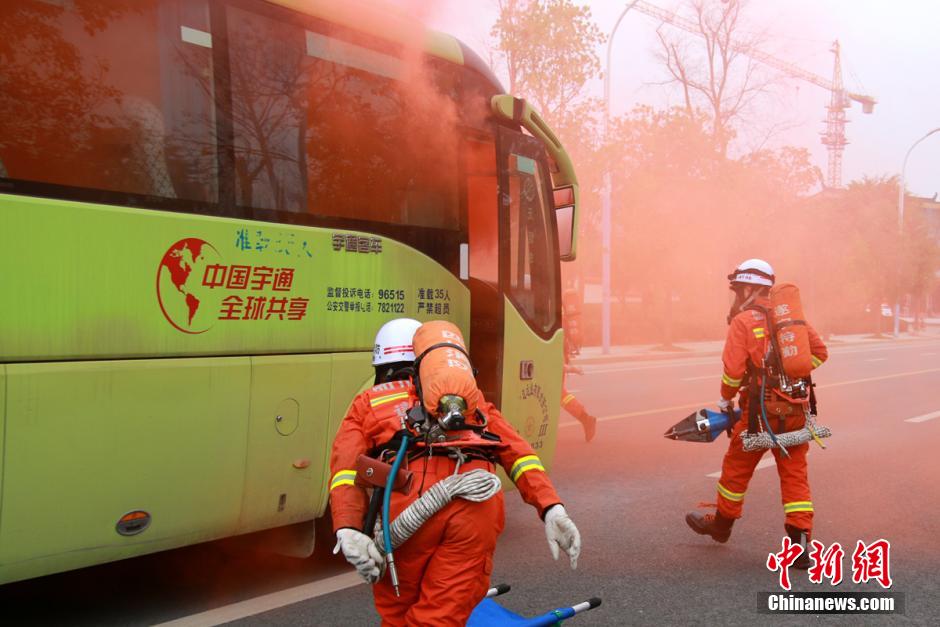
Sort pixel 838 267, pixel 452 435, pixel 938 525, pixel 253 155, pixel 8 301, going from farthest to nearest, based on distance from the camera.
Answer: pixel 838 267, pixel 938 525, pixel 253 155, pixel 8 301, pixel 452 435

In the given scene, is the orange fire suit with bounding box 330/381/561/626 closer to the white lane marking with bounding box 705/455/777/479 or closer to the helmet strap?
the helmet strap

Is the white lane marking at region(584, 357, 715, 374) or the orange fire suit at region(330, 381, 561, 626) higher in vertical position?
the orange fire suit at region(330, 381, 561, 626)

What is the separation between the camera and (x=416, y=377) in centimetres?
285

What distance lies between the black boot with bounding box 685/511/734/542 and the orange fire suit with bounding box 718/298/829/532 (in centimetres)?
9

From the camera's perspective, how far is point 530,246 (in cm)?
581

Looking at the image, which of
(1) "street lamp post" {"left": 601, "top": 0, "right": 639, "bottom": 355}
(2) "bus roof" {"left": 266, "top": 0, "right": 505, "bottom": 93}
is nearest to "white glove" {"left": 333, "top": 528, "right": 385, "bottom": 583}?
(2) "bus roof" {"left": 266, "top": 0, "right": 505, "bottom": 93}

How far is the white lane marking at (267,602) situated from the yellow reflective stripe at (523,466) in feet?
6.59

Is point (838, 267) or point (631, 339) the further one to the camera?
point (838, 267)

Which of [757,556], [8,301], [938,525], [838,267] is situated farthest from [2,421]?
[838,267]

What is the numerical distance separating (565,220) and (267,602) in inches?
129

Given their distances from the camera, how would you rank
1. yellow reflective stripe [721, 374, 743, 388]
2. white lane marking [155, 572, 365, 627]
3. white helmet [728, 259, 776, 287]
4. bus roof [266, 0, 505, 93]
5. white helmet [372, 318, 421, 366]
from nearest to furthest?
white helmet [372, 318, 421, 366], white lane marking [155, 572, 365, 627], bus roof [266, 0, 505, 93], yellow reflective stripe [721, 374, 743, 388], white helmet [728, 259, 776, 287]

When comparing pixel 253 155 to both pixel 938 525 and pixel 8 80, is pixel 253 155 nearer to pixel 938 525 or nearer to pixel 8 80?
pixel 8 80

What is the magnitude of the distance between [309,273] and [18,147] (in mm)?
1500

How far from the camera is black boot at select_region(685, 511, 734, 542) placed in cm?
532
